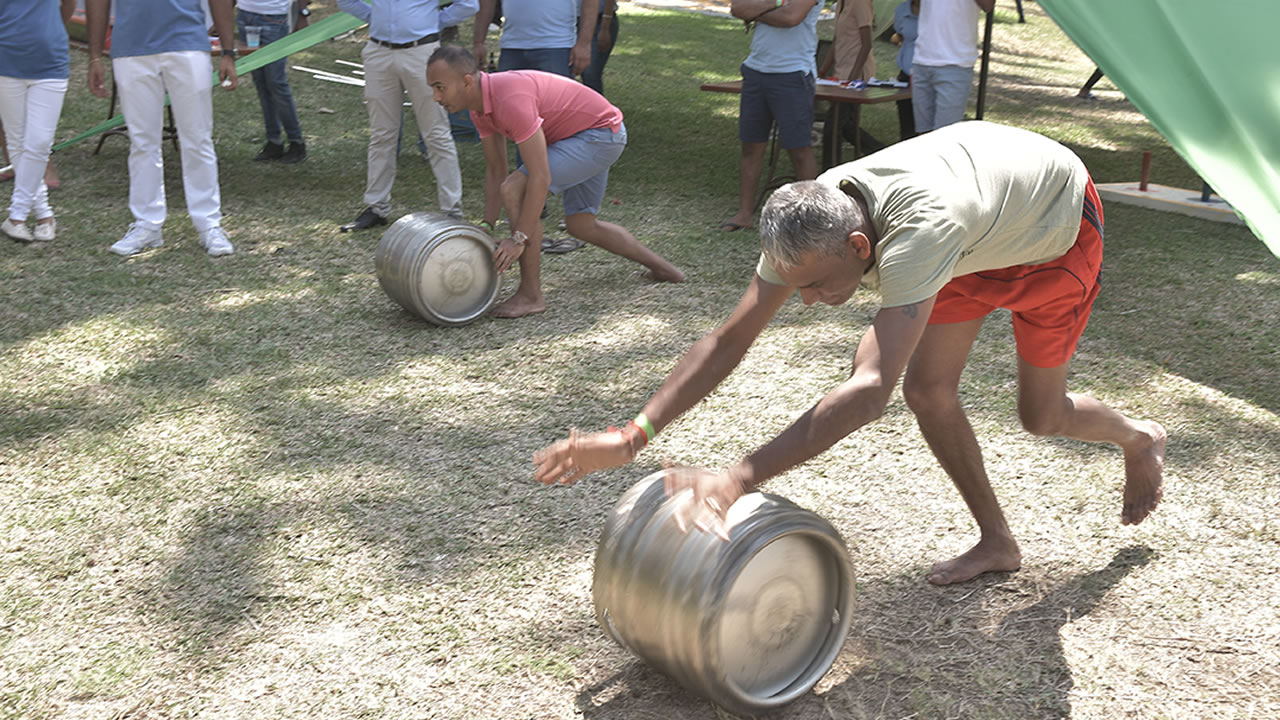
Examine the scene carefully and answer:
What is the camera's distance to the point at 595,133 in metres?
6.05

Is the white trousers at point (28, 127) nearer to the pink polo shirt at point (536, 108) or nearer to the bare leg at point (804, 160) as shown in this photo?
the pink polo shirt at point (536, 108)

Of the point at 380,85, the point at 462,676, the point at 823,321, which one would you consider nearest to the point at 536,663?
the point at 462,676

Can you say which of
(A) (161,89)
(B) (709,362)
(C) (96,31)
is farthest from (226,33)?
(B) (709,362)

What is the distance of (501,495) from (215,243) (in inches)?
148

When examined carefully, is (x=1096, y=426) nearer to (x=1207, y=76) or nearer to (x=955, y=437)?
(x=955, y=437)

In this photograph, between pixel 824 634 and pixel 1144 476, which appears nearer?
pixel 824 634

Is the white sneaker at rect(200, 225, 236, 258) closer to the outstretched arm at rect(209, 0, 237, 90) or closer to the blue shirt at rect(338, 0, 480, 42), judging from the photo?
the outstretched arm at rect(209, 0, 237, 90)

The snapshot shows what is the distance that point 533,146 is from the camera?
5727mm

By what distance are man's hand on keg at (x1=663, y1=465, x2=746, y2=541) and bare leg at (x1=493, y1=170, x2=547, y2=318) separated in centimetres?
333

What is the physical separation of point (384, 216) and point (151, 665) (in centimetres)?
484

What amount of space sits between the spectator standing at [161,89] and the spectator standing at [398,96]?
0.90 metres

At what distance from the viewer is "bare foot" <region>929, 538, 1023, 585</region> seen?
363cm

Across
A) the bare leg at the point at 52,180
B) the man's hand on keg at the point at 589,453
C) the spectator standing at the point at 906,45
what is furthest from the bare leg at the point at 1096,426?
the bare leg at the point at 52,180

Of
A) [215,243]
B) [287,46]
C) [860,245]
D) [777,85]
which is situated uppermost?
[860,245]
